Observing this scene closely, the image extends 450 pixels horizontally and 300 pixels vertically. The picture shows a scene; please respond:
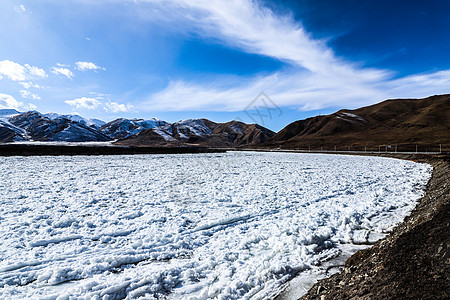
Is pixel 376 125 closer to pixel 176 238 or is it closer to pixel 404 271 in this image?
pixel 176 238

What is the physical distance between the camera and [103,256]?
15.8 feet

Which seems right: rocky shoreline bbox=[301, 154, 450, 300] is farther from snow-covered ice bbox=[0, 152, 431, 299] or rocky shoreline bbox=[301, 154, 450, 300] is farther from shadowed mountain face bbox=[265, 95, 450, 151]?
shadowed mountain face bbox=[265, 95, 450, 151]

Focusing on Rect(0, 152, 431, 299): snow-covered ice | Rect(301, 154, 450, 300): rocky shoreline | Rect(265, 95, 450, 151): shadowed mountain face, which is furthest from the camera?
Rect(265, 95, 450, 151): shadowed mountain face

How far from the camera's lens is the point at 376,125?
453 feet

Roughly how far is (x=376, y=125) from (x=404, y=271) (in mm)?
161866

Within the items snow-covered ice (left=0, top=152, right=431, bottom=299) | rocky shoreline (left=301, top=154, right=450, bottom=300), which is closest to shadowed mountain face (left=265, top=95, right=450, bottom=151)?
snow-covered ice (left=0, top=152, right=431, bottom=299)

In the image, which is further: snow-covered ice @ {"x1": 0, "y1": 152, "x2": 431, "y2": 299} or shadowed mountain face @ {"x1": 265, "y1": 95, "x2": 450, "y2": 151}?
shadowed mountain face @ {"x1": 265, "y1": 95, "x2": 450, "y2": 151}

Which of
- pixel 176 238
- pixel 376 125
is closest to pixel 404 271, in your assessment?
pixel 176 238

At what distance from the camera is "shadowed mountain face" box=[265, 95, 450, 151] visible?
100812 mm

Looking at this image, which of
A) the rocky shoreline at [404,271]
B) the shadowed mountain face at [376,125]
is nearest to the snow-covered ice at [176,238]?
the rocky shoreline at [404,271]

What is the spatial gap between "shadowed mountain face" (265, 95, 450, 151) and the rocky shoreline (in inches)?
3955

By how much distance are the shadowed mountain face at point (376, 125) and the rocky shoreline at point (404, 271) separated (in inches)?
3955

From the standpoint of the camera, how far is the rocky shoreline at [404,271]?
2.77 m

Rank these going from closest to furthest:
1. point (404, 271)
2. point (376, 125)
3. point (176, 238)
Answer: point (404, 271)
point (176, 238)
point (376, 125)
